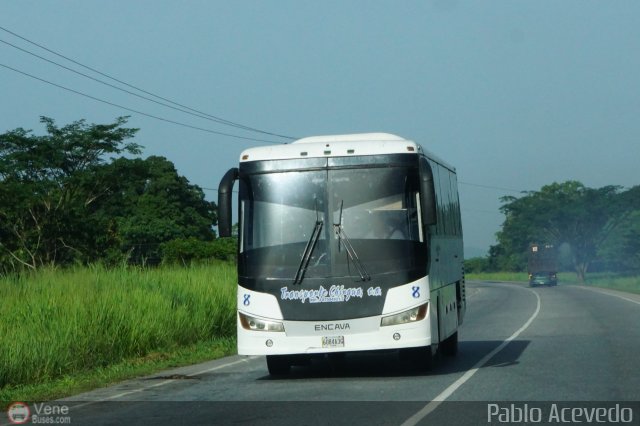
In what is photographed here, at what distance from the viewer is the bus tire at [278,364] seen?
15.3 meters

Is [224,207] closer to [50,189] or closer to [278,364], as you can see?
[278,364]

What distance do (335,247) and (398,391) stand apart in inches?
92.3

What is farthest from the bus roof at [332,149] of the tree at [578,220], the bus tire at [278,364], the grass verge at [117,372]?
the tree at [578,220]

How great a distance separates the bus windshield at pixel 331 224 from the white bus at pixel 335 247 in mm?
13

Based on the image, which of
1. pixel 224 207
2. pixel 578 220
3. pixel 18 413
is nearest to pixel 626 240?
pixel 578 220

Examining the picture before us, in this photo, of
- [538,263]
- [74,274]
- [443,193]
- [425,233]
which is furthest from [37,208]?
[538,263]

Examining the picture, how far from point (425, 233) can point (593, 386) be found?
302cm

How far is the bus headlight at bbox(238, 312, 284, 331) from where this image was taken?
560 inches

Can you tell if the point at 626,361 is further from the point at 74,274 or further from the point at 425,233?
the point at 74,274

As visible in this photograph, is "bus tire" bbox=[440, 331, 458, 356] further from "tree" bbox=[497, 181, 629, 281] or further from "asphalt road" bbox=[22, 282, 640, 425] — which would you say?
"tree" bbox=[497, 181, 629, 281]

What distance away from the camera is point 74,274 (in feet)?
75.5

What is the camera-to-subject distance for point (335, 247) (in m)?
14.2

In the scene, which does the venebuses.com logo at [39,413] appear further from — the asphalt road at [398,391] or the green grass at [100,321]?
the green grass at [100,321]

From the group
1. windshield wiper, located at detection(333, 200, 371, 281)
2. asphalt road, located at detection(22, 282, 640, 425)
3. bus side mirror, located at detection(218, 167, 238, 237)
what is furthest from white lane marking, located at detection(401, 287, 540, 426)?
bus side mirror, located at detection(218, 167, 238, 237)
